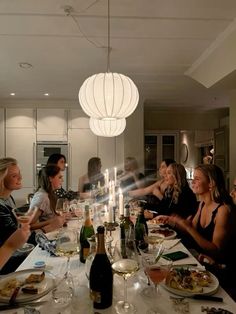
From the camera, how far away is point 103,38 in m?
2.72

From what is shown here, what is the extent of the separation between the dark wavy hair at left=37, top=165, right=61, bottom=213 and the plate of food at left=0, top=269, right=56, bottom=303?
1.30m

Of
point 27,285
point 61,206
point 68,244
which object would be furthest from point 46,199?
point 27,285

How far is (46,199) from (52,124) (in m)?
3.11

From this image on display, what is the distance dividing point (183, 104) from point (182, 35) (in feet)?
11.6

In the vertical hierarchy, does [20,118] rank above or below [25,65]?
below

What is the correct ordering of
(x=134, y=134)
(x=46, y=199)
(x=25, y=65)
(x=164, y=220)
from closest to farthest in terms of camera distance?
(x=164, y=220) → (x=46, y=199) → (x=25, y=65) → (x=134, y=134)

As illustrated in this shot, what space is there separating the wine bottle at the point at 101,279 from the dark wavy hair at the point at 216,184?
1153mm

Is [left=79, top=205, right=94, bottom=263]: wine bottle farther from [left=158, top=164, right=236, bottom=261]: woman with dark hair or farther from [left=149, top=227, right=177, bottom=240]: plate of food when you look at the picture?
[left=158, top=164, right=236, bottom=261]: woman with dark hair

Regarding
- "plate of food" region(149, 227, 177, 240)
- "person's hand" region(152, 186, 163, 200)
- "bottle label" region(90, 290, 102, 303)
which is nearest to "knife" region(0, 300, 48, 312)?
"bottle label" region(90, 290, 102, 303)

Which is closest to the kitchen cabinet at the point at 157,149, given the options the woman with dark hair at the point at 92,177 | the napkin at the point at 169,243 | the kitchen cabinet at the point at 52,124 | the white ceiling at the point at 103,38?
the kitchen cabinet at the point at 52,124

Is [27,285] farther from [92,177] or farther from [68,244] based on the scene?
[92,177]

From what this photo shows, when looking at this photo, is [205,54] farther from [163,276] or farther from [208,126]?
[208,126]

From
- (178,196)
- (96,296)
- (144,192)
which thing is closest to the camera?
(96,296)

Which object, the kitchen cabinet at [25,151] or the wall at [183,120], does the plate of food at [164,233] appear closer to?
the kitchen cabinet at [25,151]
